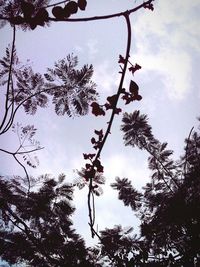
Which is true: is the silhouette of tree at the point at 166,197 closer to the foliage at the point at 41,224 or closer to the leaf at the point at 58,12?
the foliage at the point at 41,224

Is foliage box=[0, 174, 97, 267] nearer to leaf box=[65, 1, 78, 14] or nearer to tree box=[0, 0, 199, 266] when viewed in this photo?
tree box=[0, 0, 199, 266]

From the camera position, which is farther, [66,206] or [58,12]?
[66,206]

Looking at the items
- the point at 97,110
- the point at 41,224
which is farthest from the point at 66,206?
the point at 97,110

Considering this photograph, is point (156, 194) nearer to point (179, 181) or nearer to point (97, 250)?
point (179, 181)

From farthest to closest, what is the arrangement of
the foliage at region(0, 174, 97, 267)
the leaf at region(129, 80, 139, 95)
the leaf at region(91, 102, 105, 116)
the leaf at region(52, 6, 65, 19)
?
the foliage at region(0, 174, 97, 267) < the leaf at region(91, 102, 105, 116) < the leaf at region(129, 80, 139, 95) < the leaf at region(52, 6, 65, 19)

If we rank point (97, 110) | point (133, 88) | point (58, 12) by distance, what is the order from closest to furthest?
point (58, 12), point (133, 88), point (97, 110)

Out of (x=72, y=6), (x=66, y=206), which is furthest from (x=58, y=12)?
(x=66, y=206)

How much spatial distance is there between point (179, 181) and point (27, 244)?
2812mm

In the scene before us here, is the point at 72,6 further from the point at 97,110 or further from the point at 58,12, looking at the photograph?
the point at 97,110

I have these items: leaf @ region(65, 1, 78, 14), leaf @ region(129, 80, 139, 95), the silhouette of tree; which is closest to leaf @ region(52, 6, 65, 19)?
leaf @ region(65, 1, 78, 14)

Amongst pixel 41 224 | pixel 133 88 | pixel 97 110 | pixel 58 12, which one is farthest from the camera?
pixel 41 224

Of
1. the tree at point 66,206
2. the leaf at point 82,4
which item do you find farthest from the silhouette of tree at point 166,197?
the leaf at point 82,4

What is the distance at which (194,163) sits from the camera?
4.89 meters

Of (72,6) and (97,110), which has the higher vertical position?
(72,6)
